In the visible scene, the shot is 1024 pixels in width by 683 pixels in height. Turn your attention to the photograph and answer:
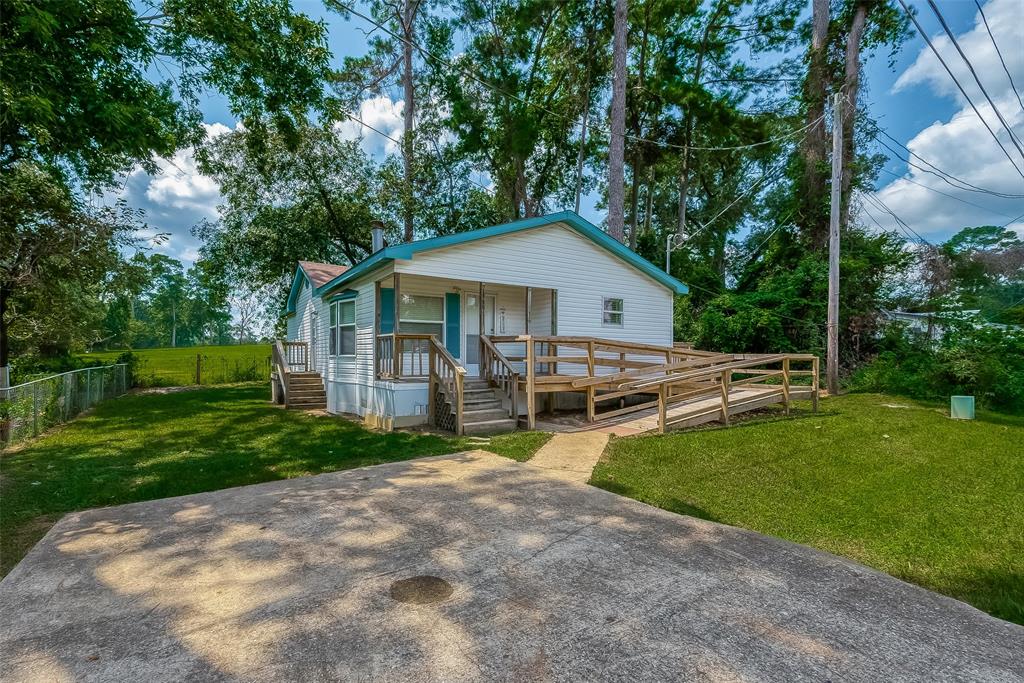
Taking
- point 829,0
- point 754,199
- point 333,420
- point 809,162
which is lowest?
point 333,420

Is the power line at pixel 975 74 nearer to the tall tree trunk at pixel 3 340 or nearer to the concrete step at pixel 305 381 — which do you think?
the concrete step at pixel 305 381

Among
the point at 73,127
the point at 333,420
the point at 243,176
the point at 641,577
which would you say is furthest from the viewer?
the point at 243,176

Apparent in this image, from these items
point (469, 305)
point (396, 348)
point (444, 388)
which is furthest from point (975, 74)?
point (396, 348)

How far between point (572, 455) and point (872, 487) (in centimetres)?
342

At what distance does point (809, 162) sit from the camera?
16.7m

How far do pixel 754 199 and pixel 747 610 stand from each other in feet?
98.0

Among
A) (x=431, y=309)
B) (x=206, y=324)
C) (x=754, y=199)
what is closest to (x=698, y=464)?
(x=431, y=309)

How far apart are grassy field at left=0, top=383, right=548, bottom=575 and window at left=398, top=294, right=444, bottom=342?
2.50m

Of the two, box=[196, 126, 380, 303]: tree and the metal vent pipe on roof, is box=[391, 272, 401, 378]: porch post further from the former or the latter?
box=[196, 126, 380, 303]: tree

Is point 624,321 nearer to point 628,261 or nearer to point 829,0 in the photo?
point 628,261

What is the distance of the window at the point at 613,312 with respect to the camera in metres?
11.9

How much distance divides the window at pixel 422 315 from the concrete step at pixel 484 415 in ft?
8.10

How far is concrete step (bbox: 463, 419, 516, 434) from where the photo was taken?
8078mm

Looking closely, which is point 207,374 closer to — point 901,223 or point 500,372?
point 500,372
